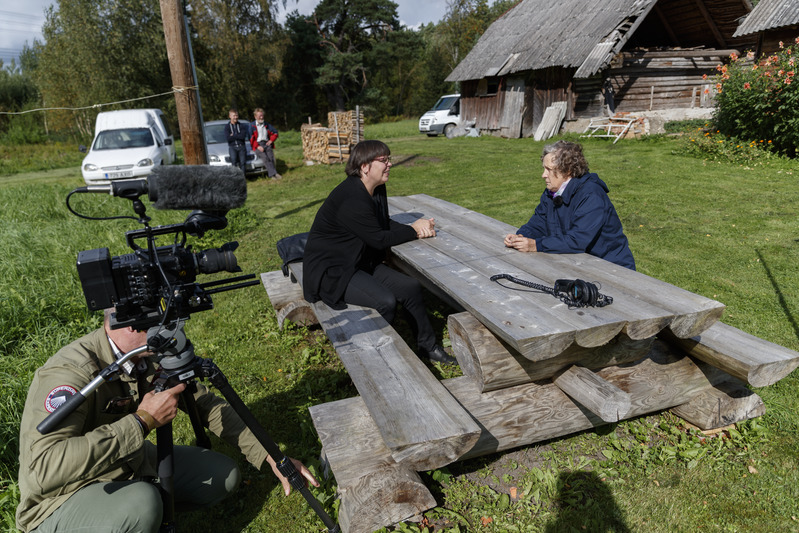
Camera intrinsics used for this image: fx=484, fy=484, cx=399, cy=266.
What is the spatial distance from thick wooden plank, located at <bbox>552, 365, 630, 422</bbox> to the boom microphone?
80.0 inches

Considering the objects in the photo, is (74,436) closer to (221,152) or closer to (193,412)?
(193,412)

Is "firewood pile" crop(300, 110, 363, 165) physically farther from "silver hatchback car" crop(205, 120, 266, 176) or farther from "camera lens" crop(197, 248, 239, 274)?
"camera lens" crop(197, 248, 239, 274)

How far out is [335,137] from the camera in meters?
14.9

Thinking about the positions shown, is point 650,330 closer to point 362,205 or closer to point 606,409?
point 606,409

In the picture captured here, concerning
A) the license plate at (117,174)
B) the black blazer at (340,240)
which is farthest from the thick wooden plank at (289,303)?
the license plate at (117,174)

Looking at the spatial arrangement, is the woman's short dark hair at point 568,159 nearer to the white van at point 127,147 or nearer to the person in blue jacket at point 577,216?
the person in blue jacket at point 577,216

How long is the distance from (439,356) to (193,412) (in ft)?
6.75

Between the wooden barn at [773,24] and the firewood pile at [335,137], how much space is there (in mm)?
10781

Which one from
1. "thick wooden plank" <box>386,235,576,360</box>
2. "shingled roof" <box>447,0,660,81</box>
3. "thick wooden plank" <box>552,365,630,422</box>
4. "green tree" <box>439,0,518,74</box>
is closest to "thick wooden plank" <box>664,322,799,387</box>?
"thick wooden plank" <box>552,365,630,422</box>

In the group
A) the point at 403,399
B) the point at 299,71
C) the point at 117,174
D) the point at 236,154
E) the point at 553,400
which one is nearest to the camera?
the point at 403,399

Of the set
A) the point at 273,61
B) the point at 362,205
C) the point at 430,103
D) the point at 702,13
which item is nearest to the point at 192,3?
the point at 273,61

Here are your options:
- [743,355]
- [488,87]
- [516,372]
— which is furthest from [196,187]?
[488,87]

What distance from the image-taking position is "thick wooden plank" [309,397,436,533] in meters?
2.36

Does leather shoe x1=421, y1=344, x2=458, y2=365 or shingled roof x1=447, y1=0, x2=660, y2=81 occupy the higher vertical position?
shingled roof x1=447, y1=0, x2=660, y2=81
